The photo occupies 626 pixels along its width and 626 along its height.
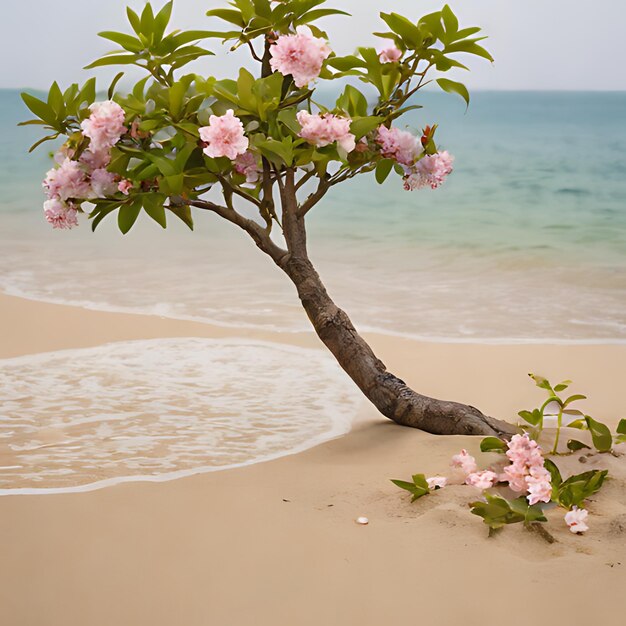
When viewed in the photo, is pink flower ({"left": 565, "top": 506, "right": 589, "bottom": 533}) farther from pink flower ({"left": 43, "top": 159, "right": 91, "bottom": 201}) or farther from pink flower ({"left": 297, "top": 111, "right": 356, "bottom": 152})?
pink flower ({"left": 43, "top": 159, "right": 91, "bottom": 201})

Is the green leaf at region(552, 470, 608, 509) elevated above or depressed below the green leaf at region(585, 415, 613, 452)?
below

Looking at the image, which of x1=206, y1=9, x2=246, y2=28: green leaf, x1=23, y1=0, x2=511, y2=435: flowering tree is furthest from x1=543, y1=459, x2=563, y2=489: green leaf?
x1=206, y1=9, x2=246, y2=28: green leaf

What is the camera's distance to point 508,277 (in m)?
5.74

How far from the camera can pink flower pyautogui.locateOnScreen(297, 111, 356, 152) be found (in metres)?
1.89

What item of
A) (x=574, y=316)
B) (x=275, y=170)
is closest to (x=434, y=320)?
(x=574, y=316)

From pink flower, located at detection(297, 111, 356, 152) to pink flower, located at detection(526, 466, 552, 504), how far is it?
727mm

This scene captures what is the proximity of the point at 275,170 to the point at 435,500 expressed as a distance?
2.69ft

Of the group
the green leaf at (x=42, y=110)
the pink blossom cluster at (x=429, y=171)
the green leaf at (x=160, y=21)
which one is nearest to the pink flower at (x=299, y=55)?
the green leaf at (x=160, y=21)

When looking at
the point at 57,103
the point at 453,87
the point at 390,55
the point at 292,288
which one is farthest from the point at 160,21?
the point at 292,288

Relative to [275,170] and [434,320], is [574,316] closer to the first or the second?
[434,320]

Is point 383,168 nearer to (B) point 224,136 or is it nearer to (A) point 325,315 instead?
(A) point 325,315

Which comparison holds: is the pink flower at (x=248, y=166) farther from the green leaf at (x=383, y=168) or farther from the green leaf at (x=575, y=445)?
the green leaf at (x=575, y=445)

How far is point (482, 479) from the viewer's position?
1.64 metres

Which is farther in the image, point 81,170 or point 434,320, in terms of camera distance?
point 434,320
